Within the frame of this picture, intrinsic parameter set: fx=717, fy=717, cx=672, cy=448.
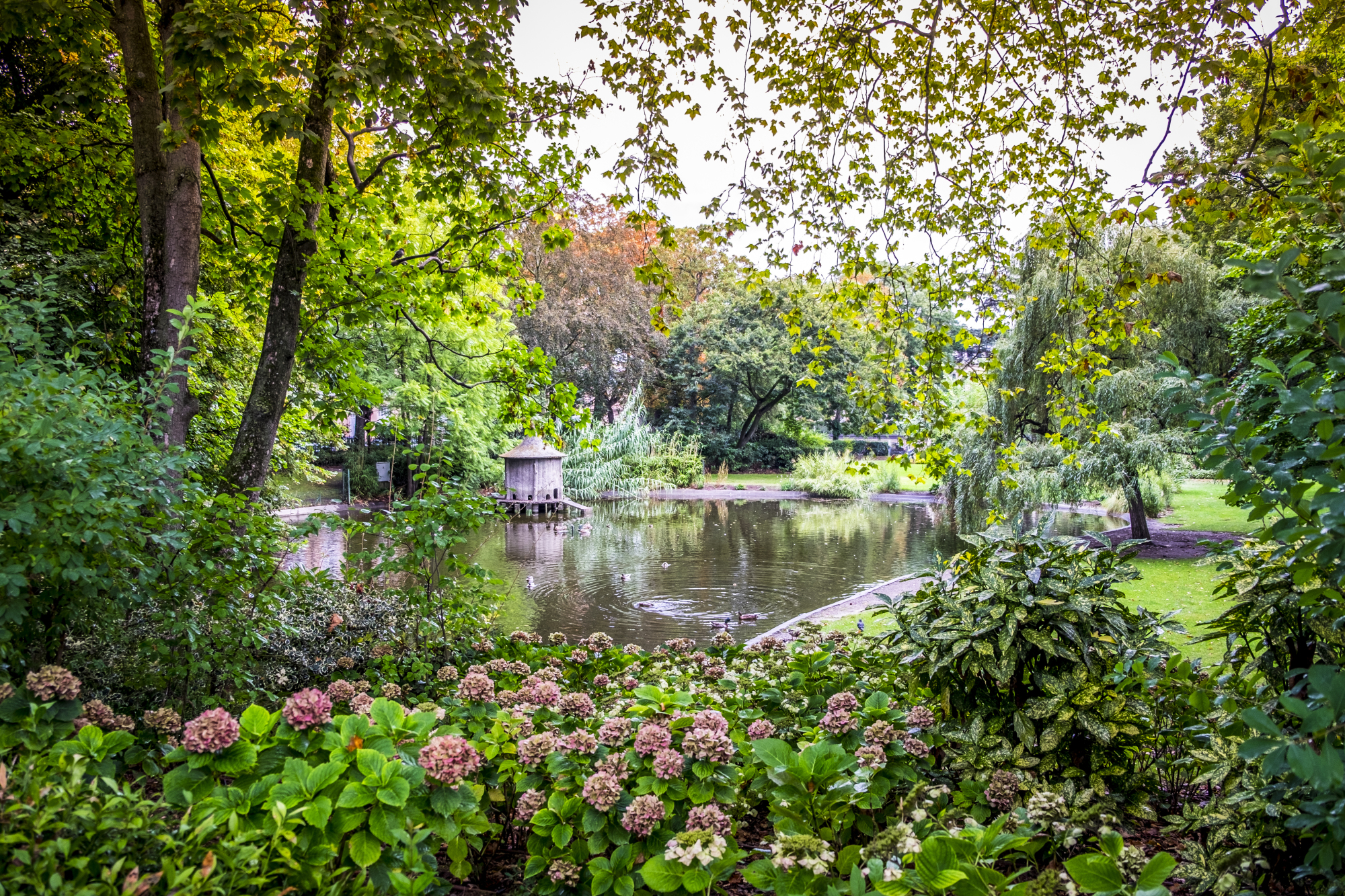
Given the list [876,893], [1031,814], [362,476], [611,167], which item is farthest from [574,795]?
[362,476]

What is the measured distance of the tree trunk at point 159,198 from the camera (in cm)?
378

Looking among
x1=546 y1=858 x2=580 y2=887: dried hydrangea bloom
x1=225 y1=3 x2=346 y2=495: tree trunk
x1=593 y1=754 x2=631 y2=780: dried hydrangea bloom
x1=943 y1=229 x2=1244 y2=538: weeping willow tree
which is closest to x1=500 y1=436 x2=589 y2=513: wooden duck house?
x1=943 y1=229 x2=1244 y2=538: weeping willow tree

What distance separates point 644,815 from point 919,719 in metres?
1.01

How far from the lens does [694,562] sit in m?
11.8

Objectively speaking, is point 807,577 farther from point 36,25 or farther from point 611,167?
point 36,25

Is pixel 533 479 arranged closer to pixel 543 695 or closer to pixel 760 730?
pixel 543 695

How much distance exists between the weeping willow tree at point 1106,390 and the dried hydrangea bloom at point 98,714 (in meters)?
9.95

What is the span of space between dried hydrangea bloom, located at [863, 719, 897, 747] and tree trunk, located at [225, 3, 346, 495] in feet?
11.0

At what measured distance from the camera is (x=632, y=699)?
2.41 m

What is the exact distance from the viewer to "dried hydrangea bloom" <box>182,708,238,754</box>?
1.59 meters

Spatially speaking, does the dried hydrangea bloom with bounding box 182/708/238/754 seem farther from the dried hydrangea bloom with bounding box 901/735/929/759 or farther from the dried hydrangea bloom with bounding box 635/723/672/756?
the dried hydrangea bloom with bounding box 901/735/929/759

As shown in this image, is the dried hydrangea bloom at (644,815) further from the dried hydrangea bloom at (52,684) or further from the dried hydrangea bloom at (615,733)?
the dried hydrangea bloom at (52,684)

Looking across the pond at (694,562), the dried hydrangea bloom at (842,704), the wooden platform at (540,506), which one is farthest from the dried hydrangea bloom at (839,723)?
the wooden platform at (540,506)

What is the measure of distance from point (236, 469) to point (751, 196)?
350cm
